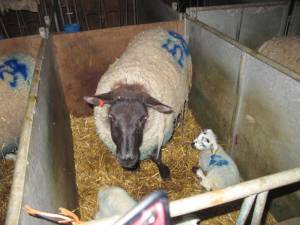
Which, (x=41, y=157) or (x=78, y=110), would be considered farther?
(x=78, y=110)

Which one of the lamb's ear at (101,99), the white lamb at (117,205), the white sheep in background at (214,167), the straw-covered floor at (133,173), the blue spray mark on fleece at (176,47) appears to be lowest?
the straw-covered floor at (133,173)

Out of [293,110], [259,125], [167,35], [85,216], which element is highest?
[167,35]

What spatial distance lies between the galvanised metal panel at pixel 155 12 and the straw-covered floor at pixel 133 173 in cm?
179

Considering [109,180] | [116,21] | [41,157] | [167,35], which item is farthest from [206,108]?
[116,21]

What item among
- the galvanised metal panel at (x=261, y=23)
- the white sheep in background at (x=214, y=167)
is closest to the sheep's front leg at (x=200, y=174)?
the white sheep in background at (x=214, y=167)

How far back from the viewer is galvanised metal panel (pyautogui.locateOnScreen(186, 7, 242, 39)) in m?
3.50

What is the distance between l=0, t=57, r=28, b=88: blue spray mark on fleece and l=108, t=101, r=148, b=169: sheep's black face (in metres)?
1.32

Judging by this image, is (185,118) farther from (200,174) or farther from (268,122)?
(268,122)

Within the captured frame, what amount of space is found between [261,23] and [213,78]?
151cm

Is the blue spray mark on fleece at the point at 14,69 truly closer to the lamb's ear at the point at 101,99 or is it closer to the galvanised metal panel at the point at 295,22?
the lamb's ear at the point at 101,99

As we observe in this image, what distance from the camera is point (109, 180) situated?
2.87 meters

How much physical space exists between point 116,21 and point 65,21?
1.44 meters

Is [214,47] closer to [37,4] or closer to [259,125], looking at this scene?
[259,125]

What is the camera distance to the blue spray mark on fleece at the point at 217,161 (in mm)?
2479
